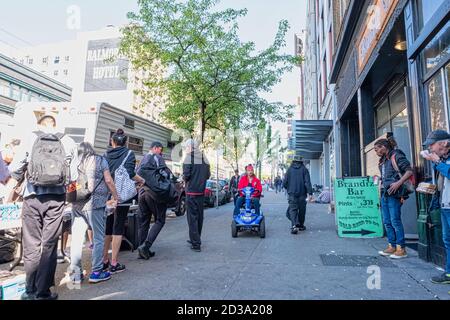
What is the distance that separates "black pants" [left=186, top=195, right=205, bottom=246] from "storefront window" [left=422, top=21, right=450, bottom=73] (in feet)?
14.8

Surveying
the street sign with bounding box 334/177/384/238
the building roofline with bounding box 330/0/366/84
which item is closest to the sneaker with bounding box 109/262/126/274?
the street sign with bounding box 334/177/384/238

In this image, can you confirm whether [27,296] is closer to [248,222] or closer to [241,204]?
[248,222]

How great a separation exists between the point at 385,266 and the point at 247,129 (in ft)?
46.2

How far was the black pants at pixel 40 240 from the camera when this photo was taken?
3080mm

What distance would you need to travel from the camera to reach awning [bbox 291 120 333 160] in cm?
1459

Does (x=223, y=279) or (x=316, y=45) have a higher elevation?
(x=316, y=45)

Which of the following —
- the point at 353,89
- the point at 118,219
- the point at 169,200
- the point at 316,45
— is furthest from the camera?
the point at 316,45

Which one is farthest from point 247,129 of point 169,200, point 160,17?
point 169,200

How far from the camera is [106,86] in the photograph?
1807 inches

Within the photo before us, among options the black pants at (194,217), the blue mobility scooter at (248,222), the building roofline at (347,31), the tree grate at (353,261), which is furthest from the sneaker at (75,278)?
the building roofline at (347,31)

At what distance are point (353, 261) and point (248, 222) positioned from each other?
8.65 ft

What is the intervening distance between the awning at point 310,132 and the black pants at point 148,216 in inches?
418

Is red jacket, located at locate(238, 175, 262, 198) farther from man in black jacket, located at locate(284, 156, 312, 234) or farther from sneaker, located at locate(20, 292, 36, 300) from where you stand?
sneaker, located at locate(20, 292, 36, 300)

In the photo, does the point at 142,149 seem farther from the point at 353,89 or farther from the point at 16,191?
the point at 353,89
